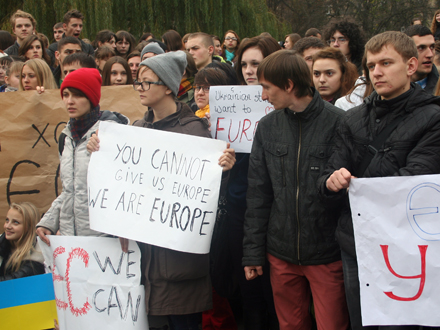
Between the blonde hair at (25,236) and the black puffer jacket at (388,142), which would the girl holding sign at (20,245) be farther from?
the black puffer jacket at (388,142)

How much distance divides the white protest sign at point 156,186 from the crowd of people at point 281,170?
0.12 metres

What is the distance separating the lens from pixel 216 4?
1092cm

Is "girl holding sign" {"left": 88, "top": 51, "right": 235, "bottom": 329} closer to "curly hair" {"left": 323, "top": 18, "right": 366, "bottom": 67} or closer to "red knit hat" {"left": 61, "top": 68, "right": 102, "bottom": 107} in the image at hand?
"red knit hat" {"left": 61, "top": 68, "right": 102, "bottom": 107}

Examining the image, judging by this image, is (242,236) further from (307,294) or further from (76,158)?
(76,158)

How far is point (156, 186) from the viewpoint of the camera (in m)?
2.69

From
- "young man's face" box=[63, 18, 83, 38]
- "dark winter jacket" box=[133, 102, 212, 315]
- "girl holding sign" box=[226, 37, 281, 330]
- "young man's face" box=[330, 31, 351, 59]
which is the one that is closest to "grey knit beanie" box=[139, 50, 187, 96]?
"girl holding sign" box=[226, 37, 281, 330]

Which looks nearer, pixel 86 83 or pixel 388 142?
pixel 388 142

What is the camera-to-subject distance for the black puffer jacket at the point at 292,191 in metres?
2.46

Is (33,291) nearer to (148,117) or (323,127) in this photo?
(148,117)

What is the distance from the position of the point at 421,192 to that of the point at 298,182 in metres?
0.64

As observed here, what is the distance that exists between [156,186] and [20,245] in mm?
1479

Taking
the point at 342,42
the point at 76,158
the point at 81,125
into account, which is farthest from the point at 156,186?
the point at 342,42

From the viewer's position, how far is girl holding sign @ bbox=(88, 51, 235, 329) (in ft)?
8.72

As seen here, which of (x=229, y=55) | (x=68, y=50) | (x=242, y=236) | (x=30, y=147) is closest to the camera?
(x=242, y=236)
